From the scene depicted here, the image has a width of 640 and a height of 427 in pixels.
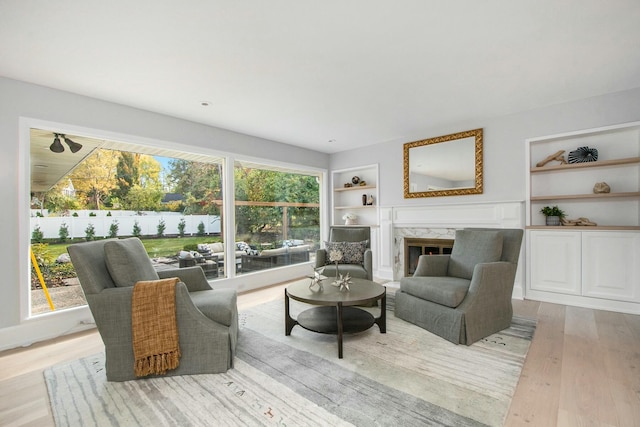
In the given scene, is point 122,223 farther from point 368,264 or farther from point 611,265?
point 611,265

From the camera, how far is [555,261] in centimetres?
364

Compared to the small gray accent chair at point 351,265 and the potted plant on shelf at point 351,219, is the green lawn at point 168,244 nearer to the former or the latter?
the small gray accent chair at point 351,265

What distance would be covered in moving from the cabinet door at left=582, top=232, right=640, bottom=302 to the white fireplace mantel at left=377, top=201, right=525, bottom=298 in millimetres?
645

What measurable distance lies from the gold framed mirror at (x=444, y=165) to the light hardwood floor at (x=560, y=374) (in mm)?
1947

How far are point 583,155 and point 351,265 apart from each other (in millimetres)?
3079

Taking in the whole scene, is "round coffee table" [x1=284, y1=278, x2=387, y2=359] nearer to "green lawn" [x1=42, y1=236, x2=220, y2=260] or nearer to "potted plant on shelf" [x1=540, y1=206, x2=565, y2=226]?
"green lawn" [x1=42, y1=236, x2=220, y2=260]

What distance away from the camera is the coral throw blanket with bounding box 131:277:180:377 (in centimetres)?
196

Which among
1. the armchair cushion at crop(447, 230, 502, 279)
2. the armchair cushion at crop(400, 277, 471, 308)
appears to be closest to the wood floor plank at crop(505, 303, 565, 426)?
the armchair cushion at crop(400, 277, 471, 308)

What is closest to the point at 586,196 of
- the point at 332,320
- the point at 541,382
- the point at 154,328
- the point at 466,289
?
the point at 466,289

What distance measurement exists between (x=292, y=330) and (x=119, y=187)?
8.34 ft

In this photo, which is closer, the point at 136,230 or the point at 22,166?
the point at 22,166

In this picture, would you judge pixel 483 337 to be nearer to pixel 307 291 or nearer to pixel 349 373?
pixel 349 373

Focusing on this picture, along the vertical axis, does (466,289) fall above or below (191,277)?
below

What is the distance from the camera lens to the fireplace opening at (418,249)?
453 centimetres
